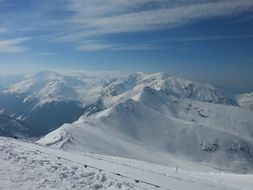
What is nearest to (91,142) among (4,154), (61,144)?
(61,144)

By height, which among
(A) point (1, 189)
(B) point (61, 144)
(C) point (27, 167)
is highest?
(B) point (61, 144)

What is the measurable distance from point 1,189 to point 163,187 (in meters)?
8.78

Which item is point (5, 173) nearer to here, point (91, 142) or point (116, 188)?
point (116, 188)

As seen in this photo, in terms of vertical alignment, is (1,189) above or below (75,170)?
below

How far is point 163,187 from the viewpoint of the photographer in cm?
2081

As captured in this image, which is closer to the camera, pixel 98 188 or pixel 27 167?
pixel 98 188

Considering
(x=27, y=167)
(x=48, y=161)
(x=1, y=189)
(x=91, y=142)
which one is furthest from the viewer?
(x=91, y=142)

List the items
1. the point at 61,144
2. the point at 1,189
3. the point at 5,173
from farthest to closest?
the point at 61,144, the point at 5,173, the point at 1,189

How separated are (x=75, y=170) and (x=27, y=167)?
332cm

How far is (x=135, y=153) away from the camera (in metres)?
200

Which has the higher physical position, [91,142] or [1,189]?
[91,142]

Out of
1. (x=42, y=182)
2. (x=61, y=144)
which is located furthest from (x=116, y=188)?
(x=61, y=144)

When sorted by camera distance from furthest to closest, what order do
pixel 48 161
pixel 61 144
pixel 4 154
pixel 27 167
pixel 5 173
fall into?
pixel 61 144
pixel 4 154
pixel 48 161
pixel 27 167
pixel 5 173

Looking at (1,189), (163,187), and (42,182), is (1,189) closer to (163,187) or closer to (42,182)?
(42,182)
